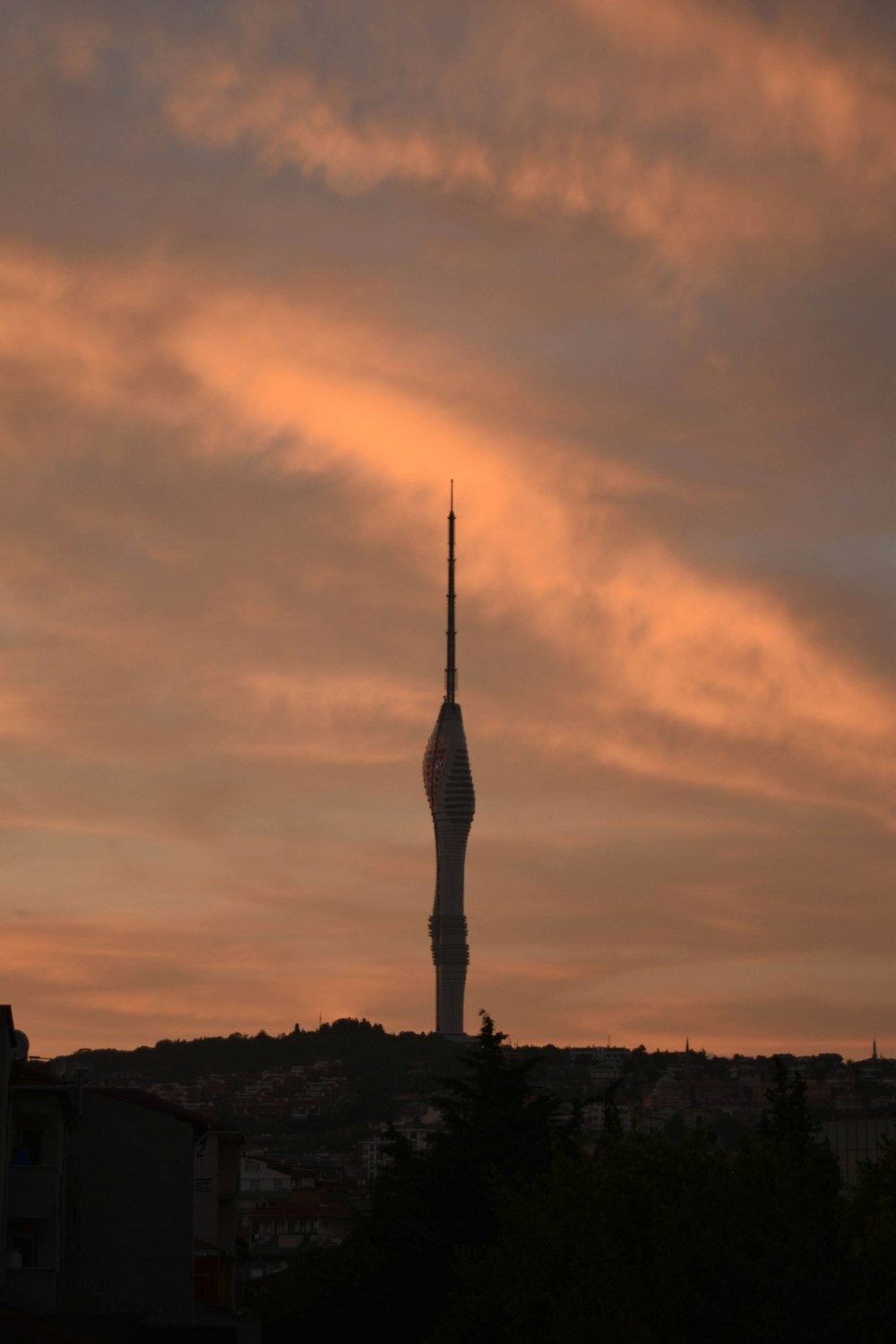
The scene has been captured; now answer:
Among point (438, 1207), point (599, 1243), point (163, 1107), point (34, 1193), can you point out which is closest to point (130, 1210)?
point (163, 1107)

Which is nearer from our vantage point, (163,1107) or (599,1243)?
(599,1243)

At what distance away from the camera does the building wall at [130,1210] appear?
5650 cm

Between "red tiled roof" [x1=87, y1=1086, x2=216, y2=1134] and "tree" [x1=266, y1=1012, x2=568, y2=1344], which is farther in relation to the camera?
"tree" [x1=266, y1=1012, x2=568, y2=1344]

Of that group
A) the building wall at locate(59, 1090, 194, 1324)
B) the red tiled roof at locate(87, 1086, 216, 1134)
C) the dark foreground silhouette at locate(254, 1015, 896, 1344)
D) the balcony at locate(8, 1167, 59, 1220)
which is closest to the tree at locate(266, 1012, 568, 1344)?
the dark foreground silhouette at locate(254, 1015, 896, 1344)

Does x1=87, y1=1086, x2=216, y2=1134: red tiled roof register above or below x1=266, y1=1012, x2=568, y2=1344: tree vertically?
above

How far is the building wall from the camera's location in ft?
185

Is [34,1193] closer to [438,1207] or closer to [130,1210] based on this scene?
[130,1210]

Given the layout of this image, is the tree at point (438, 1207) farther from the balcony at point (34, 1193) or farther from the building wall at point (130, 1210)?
the balcony at point (34, 1193)

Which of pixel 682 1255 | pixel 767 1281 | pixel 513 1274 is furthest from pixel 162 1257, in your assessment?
pixel 767 1281

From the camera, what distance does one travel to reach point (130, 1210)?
57156 mm

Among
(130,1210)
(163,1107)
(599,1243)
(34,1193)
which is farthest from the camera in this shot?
(163,1107)

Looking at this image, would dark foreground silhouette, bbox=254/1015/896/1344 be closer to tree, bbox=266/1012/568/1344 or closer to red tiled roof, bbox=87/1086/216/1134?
tree, bbox=266/1012/568/1344

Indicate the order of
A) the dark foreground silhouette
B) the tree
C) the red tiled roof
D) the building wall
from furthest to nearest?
the tree
the red tiled roof
the building wall
the dark foreground silhouette

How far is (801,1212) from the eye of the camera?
46562 mm
